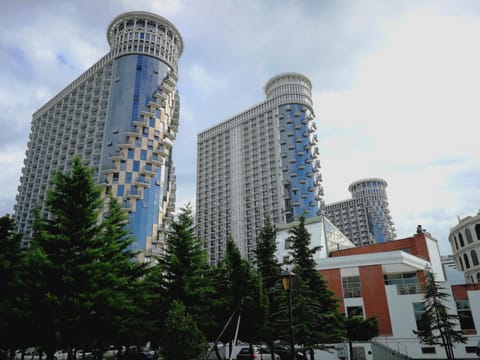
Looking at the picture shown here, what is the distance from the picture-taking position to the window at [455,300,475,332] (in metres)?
33.5

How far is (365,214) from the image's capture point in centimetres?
15462

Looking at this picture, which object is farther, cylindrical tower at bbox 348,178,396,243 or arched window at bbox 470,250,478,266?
cylindrical tower at bbox 348,178,396,243

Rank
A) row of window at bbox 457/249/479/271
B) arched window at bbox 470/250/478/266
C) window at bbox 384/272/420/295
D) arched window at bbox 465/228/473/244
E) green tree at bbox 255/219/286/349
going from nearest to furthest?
green tree at bbox 255/219/286/349 < window at bbox 384/272/420/295 < arched window at bbox 470/250/478/266 < row of window at bbox 457/249/479/271 < arched window at bbox 465/228/473/244

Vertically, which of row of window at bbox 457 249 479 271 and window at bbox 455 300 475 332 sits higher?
row of window at bbox 457 249 479 271

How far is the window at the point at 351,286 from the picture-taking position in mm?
39031

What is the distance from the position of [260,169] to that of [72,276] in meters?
94.8

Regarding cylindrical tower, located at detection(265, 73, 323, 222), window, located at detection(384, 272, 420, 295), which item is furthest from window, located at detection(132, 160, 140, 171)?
cylindrical tower, located at detection(265, 73, 323, 222)

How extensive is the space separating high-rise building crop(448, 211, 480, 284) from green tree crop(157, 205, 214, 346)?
5631 cm

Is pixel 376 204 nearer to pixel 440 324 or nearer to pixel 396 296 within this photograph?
pixel 396 296

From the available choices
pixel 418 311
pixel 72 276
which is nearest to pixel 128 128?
pixel 72 276

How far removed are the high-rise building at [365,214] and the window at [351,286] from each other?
372 feet

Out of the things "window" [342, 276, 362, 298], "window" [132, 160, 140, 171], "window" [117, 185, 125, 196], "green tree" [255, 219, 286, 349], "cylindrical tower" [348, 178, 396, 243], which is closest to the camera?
"green tree" [255, 219, 286, 349]

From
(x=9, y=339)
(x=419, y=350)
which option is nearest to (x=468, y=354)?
(x=419, y=350)

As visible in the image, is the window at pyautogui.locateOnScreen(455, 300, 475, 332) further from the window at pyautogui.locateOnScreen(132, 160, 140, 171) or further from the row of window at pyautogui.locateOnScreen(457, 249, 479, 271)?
the window at pyautogui.locateOnScreen(132, 160, 140, 171)
